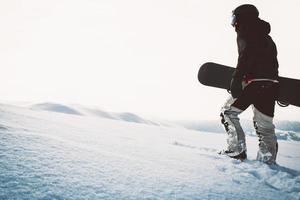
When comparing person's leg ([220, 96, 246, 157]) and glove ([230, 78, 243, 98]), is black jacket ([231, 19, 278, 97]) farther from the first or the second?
person's leg ([220, 96, 246, 157])

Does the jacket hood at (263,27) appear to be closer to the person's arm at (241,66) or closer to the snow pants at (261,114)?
the person's arm at (241,66)

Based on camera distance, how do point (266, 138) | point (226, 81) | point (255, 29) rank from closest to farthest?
point (266, 138)
point (255, 29)
point (226, 81)

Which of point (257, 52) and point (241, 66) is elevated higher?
point (257, 52)

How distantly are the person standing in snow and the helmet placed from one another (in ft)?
0.30

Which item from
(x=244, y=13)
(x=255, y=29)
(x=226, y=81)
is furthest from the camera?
(x=226, y=81)

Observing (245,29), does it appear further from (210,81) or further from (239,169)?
(239,169)

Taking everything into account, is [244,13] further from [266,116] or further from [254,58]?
[266,116]

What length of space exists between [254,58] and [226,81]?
0.83 meters

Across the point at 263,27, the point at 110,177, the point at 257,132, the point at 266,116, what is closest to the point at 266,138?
the point at 257,132

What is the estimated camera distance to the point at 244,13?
Result: 2.71m

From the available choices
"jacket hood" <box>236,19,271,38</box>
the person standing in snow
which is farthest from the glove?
"jacket hood" <box>236,19,271,38</box>

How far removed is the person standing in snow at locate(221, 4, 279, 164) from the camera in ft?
8.14

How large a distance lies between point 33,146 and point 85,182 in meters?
0.60

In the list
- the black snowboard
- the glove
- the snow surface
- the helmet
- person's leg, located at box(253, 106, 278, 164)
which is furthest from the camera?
the black snowboard
